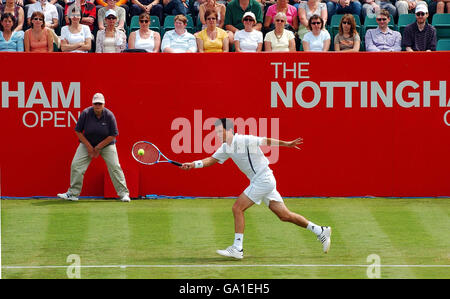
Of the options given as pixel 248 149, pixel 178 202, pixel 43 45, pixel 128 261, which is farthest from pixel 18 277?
pixel 43 45

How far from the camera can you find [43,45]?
19.1m

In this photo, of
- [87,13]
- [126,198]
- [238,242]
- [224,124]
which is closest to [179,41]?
[87,13]

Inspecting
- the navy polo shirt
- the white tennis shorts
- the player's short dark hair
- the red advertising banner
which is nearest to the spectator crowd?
the red advertising banner

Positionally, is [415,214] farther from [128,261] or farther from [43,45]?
[43,45]

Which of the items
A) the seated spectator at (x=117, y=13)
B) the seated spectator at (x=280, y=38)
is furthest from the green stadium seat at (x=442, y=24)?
the seated spectator at (x=117, y=13)

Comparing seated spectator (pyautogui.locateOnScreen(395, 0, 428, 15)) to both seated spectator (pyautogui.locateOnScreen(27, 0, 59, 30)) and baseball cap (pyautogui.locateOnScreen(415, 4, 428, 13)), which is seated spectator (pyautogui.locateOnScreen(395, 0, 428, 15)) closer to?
baseball cap (pyautogui.locateOnScreen(415, 4, 428, 13))

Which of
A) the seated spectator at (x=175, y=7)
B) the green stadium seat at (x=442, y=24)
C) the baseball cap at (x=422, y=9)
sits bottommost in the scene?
the green stadium seat at (x=442, y=24)

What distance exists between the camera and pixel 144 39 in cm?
1934

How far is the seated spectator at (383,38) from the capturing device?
19.4m

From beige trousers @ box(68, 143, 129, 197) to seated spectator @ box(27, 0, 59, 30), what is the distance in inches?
133

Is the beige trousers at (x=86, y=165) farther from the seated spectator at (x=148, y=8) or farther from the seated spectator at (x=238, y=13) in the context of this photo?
the seated spectator at (x=148, y=8)

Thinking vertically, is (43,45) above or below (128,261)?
above

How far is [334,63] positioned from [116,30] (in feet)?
13.8

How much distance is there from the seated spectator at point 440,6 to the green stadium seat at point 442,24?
1.32 feet
